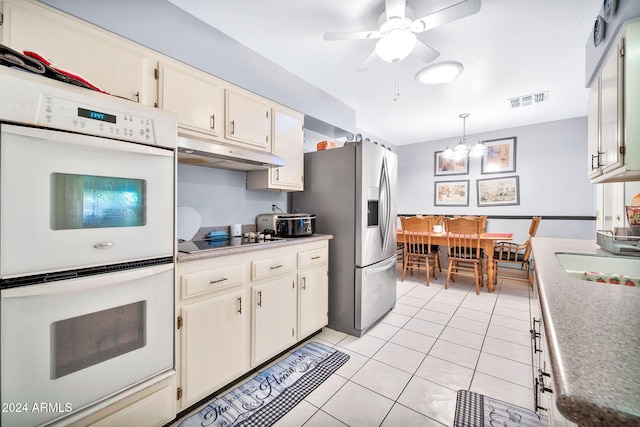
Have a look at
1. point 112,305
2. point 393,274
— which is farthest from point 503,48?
point 112,305

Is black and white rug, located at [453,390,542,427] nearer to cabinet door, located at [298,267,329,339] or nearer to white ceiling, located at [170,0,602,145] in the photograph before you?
cabinet door, located at [298,267,329,339]

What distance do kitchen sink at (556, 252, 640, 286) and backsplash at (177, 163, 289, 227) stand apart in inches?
95.1

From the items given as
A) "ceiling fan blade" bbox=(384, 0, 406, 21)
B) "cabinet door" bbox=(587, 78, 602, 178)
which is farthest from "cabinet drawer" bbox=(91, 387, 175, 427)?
"cabinet door" bbox=(587, 78, 602, 178)

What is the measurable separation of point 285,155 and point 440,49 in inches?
68.2

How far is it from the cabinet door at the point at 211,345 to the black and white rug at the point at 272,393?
11 centimetres

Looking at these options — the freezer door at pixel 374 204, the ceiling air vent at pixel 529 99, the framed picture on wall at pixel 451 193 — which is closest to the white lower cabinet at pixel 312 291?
the freezer door at pixel 374 204

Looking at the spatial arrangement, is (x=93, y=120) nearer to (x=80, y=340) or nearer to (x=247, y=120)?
(x=80, y=340)

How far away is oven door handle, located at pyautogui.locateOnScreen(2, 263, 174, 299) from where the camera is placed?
35.9 inches

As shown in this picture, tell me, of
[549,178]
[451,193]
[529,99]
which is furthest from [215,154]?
[549,178]

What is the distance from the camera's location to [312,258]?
2.30 m

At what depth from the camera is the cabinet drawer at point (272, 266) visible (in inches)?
70.9

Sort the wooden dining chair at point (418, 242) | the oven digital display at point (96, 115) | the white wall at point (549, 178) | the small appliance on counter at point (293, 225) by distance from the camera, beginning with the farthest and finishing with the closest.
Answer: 1. the white wall at point (549, 178)
2. the wooden dining chair at point (418, 242)
3. the small appliance on counter at point (293, 225)
4. the oven digital display at point (96, 115)

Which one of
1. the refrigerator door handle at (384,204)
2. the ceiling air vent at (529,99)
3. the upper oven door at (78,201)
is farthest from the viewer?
the ceiling air vent at (529,99)

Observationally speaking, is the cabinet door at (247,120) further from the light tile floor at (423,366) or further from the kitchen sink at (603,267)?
the kitchen sink at (603,267)
